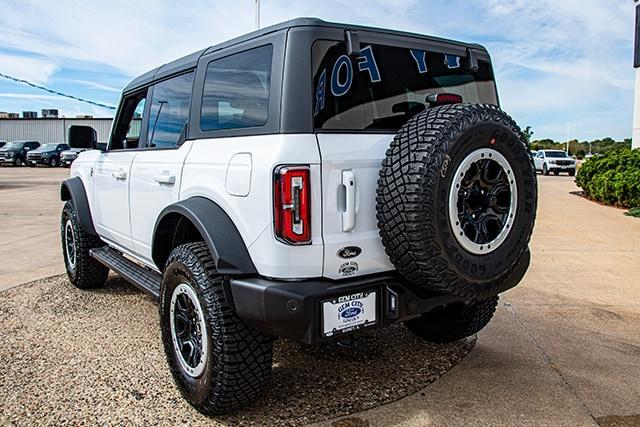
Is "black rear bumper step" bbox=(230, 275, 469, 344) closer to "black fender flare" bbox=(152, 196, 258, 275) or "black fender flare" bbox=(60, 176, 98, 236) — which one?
"black fender flare" bbox=(152, 196, 258, 275)

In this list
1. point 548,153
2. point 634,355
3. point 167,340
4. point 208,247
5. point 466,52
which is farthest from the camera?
point 548,153

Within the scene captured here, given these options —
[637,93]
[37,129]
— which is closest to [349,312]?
[637,93]

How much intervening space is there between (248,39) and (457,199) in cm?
137

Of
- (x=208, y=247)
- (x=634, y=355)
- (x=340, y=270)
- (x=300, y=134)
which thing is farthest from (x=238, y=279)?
(x=634, y=355)

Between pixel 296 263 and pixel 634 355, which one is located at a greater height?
pixel 296 263

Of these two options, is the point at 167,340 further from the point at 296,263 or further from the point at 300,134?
the point at 300,134

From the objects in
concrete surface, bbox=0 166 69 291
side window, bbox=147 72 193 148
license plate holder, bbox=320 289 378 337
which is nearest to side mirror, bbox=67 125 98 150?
side window, bbox=147 72 193 148

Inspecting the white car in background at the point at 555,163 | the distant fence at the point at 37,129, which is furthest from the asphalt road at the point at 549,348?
the distant fence at the point at 37,129

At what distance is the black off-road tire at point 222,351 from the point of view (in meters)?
2.73

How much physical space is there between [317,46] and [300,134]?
0.46m

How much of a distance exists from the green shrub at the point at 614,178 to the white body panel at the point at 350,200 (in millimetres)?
11861

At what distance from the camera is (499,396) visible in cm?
324

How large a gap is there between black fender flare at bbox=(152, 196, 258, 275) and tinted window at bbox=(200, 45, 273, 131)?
1.54ft

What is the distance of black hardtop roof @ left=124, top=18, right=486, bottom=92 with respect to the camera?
→ 107 inches
